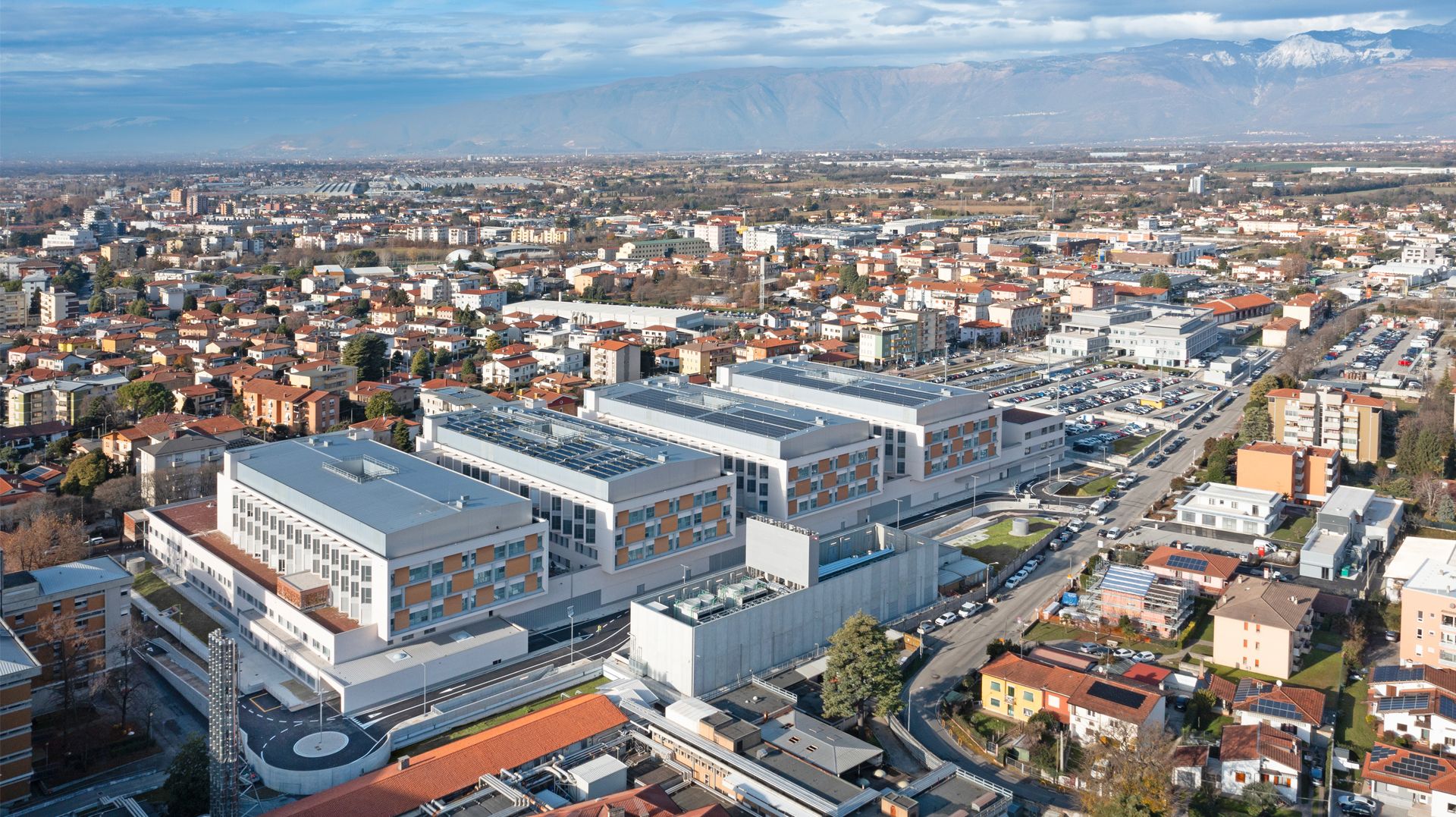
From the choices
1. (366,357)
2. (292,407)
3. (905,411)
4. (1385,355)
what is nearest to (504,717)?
(905,411)

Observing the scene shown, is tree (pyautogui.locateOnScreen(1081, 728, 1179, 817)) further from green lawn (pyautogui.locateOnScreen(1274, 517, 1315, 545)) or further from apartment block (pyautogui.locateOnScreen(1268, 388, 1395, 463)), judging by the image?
apartment block (pyautogui.locateOnScreen(1268, 388, 1395, 463))

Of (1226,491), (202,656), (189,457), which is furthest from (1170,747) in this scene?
(189,457)

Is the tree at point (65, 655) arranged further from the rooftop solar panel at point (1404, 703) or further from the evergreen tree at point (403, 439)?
the rooftop solar panel at point (1404, 703)

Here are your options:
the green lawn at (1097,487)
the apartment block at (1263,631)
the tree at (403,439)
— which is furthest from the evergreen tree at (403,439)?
the apartment block at (1263,631)

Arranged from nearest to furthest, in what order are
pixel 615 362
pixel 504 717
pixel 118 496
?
pixel 504 717 < pixel 118 496 < pixel 615 362

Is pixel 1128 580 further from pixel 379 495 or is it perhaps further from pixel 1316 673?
pixel 379 495

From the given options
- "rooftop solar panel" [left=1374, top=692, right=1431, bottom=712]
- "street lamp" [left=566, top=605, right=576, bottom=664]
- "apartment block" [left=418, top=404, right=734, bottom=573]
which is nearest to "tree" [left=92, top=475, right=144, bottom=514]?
"apartment block" [left=418, top=404, right=734, bottom=573]
